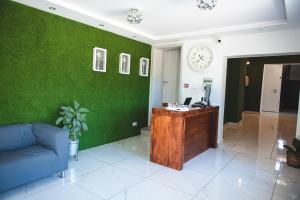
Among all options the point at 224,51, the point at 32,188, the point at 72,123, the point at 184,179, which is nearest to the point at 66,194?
the point at 32,188

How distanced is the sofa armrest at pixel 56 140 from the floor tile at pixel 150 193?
97cm

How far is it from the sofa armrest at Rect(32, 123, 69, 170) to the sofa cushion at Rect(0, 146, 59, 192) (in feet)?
0.25

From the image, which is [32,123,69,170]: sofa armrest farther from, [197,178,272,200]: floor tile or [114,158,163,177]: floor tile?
[197,178,272,200]: floor tile

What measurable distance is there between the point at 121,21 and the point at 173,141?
101 inches

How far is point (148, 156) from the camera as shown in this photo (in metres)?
4.00

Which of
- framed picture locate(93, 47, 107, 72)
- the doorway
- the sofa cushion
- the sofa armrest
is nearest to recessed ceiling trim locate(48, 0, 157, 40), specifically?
framed picture locate(93, 47, 107, 72)

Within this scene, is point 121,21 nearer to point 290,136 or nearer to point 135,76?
point 135,76

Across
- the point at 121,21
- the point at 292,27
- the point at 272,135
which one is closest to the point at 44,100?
the point at 121,21

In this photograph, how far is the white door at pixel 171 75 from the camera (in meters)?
6.09

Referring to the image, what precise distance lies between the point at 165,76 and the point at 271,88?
7036 millimetres

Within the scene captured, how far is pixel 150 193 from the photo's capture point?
265 centimetres

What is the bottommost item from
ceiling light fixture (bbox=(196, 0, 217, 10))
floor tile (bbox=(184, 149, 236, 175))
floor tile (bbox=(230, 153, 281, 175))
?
floor tile (bbox=(184, 149, 236, 175))

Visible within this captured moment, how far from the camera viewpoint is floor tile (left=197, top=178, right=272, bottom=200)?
8.54ft

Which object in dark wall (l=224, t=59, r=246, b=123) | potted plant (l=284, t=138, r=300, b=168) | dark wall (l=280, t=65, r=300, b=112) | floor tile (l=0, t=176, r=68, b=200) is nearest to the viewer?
floor tile (l=0, t=176, r=68, b=200)
